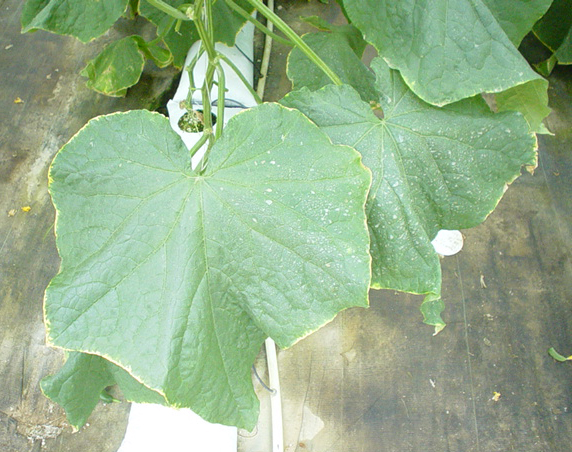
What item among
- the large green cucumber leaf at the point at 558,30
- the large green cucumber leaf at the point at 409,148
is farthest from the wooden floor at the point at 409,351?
the large green cucumber leaf at the point at 409,148

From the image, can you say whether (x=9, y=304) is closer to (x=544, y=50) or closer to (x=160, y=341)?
(x=160, y=341)

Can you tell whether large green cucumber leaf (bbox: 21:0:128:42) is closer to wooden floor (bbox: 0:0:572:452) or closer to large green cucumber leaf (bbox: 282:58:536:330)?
large green cucumber leaf (bbox: 282:58:536:330)

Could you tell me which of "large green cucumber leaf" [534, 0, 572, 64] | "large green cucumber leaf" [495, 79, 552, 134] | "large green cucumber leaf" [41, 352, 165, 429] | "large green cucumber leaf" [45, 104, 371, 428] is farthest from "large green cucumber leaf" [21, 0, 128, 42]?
"large green cucumber leaf" [534, 0, 572, 64]

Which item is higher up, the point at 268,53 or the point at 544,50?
the point at 268,53

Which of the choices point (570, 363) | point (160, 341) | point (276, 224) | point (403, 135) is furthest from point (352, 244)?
point (570, 363)

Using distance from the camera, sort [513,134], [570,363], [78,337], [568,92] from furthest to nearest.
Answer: [568,92], [570,363], [513,134], [78,337]

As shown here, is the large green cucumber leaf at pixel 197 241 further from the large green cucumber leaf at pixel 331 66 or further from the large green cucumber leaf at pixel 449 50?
the large green cucumber leaf at pixel 331 66
